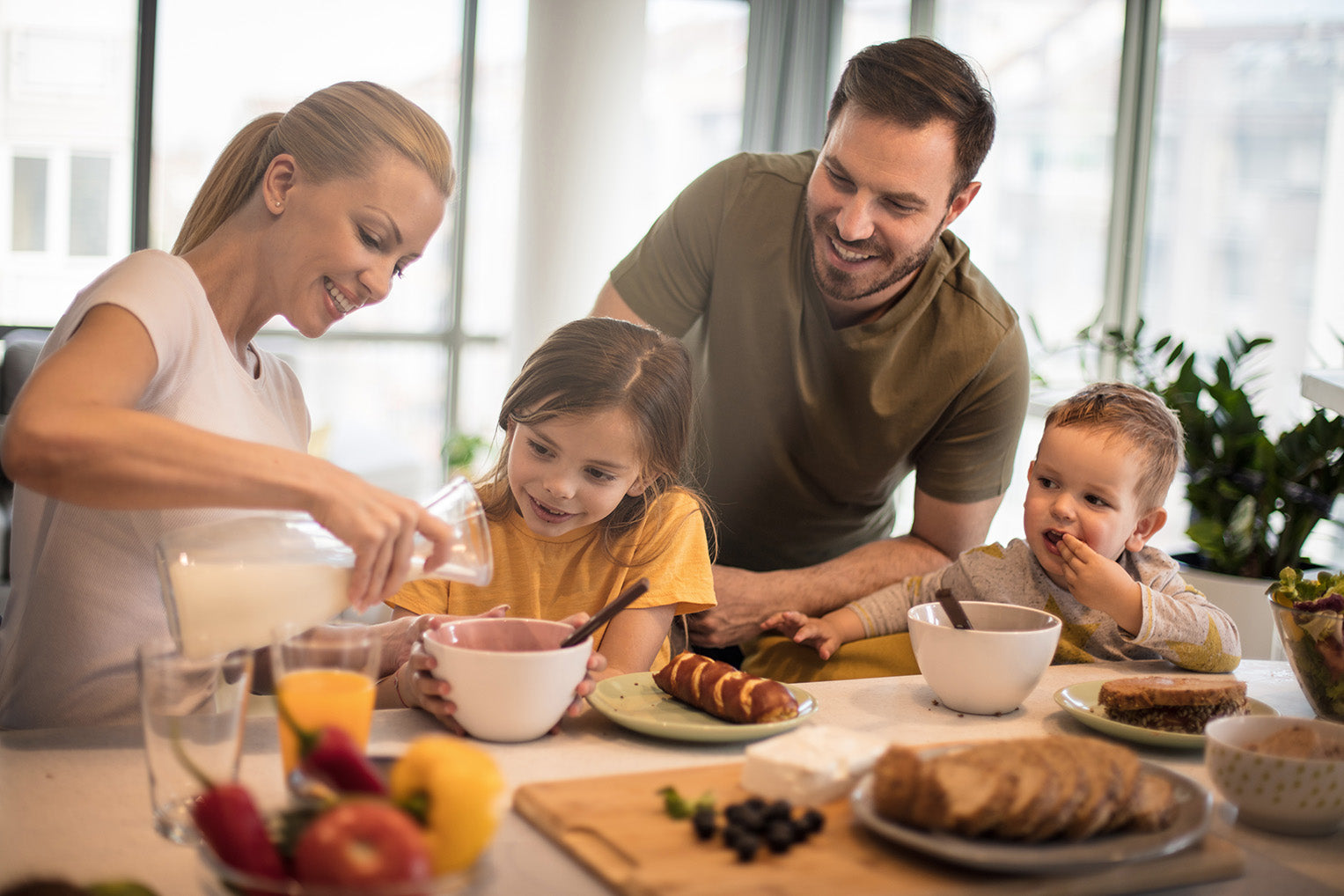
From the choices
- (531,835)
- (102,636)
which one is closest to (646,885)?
(531,835)

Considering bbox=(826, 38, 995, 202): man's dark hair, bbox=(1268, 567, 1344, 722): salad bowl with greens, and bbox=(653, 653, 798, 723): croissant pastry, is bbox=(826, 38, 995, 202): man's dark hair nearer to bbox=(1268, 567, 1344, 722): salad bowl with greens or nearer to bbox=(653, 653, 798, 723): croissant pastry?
bbox=(1268, 567, 1344, 722): salad bowl with greens

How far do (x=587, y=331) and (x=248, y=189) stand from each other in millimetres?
523

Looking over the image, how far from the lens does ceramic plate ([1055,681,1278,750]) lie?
1.19 meters

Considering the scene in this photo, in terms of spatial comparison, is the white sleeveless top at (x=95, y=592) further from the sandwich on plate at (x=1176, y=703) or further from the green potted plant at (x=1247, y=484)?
the green potted plant at (x=1247, y=484)

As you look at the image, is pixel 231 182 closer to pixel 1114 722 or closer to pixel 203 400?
pixel 203 400

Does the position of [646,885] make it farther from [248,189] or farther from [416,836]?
[248,189]

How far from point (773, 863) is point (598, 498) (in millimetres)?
814

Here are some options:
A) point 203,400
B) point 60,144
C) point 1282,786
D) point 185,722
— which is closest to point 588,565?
point 203,400

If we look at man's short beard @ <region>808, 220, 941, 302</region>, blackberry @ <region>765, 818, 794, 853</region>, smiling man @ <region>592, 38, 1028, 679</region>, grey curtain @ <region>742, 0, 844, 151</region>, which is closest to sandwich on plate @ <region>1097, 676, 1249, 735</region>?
blackberry @ <region>765, 818, 794, 853</region>

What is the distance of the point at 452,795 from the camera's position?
70 cm

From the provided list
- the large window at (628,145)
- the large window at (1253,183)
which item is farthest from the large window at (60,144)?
the large window at (1253,183)

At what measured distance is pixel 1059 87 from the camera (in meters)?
5.38

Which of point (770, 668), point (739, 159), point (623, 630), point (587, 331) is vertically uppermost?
point (739, 159)

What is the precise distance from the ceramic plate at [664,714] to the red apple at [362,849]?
0.51 m
